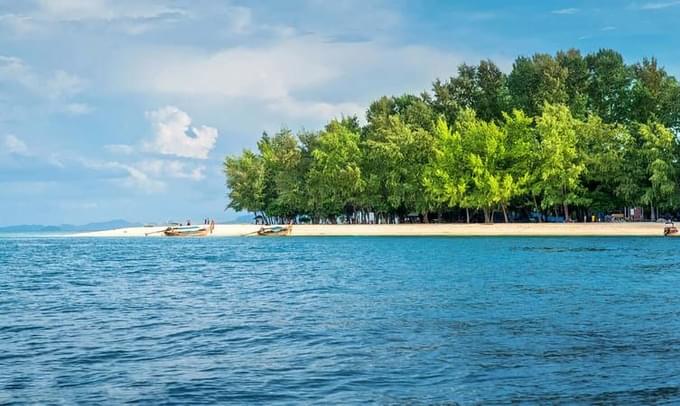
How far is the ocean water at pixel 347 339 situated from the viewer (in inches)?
581

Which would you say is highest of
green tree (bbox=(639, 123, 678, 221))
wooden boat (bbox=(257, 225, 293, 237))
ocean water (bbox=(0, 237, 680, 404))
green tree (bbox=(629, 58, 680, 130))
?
green tree (bbox=(629, 58, 680, 130))

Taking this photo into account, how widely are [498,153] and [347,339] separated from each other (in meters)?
85.0

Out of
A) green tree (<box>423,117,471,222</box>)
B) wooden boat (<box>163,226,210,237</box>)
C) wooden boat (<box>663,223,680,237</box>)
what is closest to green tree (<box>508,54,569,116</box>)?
green tree (<box>423,117,471,222</box>)

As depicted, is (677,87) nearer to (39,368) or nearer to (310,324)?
(310,324)

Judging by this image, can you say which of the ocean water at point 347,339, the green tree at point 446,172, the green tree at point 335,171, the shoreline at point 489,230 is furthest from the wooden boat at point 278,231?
the ocean water at point 347,339

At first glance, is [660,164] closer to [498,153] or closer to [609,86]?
[498,153]

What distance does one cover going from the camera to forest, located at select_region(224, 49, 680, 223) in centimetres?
9625

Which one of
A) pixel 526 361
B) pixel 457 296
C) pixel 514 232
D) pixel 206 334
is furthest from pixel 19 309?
pixel 514 232

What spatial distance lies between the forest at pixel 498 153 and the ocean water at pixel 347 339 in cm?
5660

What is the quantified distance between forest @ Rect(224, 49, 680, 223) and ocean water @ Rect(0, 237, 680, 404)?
56.6 metres

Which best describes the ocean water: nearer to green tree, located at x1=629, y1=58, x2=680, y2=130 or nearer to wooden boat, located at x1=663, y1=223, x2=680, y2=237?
wooden boat, located at x1=663, y1=223, x2=680, y2=237

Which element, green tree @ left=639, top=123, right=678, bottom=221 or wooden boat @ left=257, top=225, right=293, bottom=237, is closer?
green tree @ left=639, top=123, right=678, bottom=221

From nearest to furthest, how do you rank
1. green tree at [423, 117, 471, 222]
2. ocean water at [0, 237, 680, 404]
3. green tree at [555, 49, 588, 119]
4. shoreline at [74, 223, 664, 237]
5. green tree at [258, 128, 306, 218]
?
ocean water at [0, 237, 680, 404], shoreline at [74, 223, 664, 237], green tree at [423, 117, 471, 222], green tree at [555, 49, 588, 119], green tree at [258, 128, 306, 218]

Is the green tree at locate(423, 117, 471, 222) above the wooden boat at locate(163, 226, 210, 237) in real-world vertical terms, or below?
above
